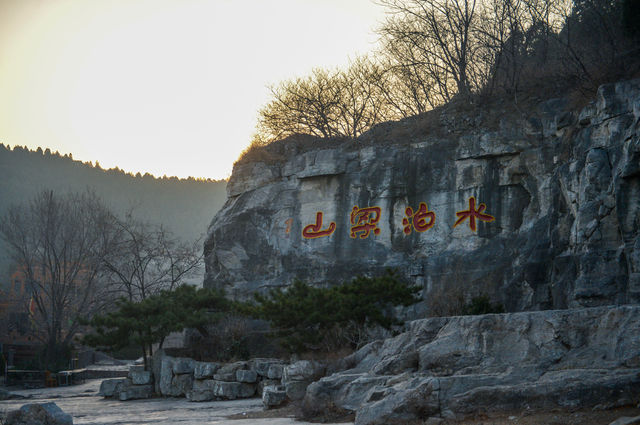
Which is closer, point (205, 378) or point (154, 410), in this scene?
point (154, 410)

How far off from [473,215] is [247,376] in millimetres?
7548

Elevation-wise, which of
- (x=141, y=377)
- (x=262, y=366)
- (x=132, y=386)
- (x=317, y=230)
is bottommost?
(x=132, y=386)

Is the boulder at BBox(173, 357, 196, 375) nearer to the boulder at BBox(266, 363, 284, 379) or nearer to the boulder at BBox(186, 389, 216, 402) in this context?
the boulder at BBox(186, 389, 216, 402)

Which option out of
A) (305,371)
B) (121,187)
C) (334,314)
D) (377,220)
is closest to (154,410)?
(305,371)

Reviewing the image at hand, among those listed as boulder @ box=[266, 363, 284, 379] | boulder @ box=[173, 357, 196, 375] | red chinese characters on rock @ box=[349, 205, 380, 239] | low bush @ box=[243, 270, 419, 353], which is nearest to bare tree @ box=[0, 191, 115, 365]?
boulder @ box=[173, 357, 196, 375]

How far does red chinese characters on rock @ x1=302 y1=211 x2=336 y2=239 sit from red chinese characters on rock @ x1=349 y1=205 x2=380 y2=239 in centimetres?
72

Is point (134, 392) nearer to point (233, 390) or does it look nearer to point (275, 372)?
point (233, 390)

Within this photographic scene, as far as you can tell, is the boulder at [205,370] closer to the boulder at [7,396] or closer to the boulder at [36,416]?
the boulder at [7,396]

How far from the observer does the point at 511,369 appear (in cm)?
742

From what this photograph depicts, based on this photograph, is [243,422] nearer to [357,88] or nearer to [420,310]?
[420,310]

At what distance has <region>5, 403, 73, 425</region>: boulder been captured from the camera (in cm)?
816

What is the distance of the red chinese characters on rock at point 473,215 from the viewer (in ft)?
59.1

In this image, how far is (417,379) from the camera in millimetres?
7652

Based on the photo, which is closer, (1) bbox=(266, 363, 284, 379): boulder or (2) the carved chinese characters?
(1) bbox=(266, 363, 284, 379): boulder
